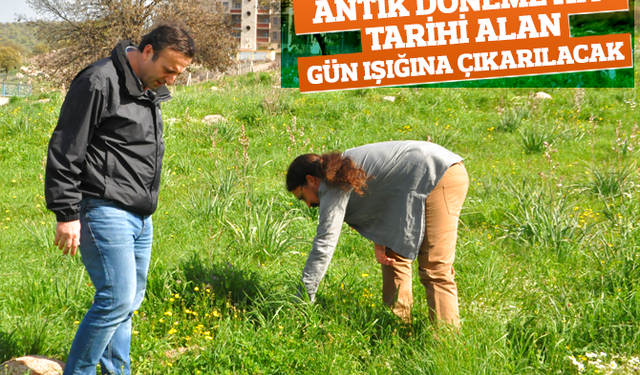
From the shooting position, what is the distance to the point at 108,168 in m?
2.37

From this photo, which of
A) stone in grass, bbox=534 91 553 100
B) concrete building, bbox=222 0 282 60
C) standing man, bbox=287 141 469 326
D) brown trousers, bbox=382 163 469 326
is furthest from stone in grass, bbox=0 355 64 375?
concrete building, bbox=222 0 282 60

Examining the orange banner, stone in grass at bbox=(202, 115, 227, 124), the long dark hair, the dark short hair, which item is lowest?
the long dark hair

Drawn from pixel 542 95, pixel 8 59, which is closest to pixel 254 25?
pixel 8 59

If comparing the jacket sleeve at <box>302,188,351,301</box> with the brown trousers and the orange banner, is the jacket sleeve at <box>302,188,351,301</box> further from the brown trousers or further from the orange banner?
the orange banner

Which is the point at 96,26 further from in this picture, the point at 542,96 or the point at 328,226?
the point at 328,226

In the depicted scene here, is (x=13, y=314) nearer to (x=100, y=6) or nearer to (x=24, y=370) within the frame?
(x=24, y=370)

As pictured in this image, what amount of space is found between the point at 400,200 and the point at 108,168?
1668mm

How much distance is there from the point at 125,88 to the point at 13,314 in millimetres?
1941

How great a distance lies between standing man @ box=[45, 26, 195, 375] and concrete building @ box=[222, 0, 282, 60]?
59.0 metres

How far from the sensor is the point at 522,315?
331 centimetres

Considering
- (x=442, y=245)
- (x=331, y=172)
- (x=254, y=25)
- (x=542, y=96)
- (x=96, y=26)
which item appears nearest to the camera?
(x=331, y=172)

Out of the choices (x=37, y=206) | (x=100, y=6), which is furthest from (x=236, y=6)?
(x=37, y=206)

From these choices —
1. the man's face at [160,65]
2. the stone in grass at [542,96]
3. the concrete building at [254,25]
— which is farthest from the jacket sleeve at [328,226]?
the concrete building at [254,25]

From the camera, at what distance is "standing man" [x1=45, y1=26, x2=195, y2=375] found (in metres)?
2.21
